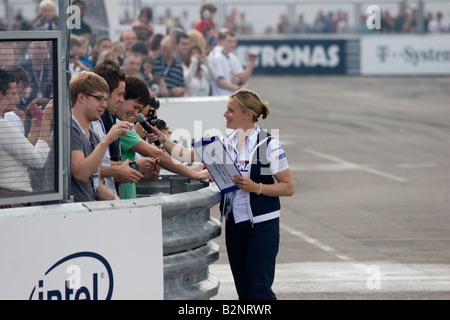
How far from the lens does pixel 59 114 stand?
5.20 meters

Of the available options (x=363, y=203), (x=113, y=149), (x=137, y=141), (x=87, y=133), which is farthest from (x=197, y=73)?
(x=87, y=133)

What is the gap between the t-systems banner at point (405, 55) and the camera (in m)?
36.3

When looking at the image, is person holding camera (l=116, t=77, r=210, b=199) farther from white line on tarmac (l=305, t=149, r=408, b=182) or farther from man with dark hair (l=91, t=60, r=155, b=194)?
white line on tarmac (l=305, t=149, r=408, b=182)

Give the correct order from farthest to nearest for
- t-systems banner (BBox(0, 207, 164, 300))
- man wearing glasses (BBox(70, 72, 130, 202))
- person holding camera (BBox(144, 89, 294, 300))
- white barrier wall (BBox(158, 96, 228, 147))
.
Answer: white barrier wall (BBox(158, 96, 228, 147)) → person holding camera (BBox(144, 89, 294, 300)) → man wearing glasses (BBox(70, 72, 130, 202)) → t-systems banner (BBox(0, 207, 164, 300))

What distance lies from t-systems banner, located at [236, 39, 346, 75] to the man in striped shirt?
2181 cm

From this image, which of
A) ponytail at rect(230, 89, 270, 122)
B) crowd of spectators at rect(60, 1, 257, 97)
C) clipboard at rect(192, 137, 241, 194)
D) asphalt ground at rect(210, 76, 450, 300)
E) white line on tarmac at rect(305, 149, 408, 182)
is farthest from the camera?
white line on tarmac at rect(305, 149, 408, 182)

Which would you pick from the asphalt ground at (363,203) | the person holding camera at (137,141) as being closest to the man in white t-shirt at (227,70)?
the asphalt ground at (363,203)

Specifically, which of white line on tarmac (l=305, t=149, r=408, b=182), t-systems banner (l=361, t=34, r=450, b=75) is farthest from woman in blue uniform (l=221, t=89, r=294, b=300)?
t-systems banner (l=361, t=34, r=450, b=75)

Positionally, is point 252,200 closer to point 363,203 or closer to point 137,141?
point 137,141

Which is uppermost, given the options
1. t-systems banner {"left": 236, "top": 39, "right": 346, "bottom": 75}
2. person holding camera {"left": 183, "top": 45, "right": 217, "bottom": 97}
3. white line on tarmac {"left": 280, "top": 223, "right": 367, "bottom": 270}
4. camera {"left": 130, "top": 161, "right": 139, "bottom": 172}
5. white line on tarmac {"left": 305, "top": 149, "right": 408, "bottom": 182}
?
t-systems banner {"left": 236, "top": 39, "right": 346, "bottom": 75}

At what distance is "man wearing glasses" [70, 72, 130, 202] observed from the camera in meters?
5.49

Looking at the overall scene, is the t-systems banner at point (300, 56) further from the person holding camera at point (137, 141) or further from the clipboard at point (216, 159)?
the clipboard at point (216, 159)
